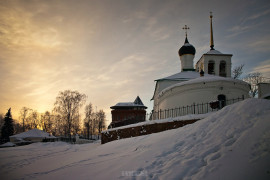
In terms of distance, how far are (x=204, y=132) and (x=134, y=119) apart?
33.7 ft

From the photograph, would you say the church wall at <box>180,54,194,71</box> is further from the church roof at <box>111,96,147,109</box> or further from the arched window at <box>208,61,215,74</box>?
the church roof at <box>111,96,147,109</box>

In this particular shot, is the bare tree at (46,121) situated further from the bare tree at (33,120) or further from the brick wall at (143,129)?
the brick wall at (143,129)

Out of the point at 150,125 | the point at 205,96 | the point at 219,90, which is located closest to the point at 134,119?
the point at 150,125

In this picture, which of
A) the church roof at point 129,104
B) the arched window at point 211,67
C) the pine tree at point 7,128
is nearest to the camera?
the arched window at point 211,67

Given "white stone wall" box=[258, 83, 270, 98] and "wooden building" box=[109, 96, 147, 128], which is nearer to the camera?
"white stone wall" box=[258, 83, 270, 98]

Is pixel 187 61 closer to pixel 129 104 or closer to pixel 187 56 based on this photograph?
pixel 187 56

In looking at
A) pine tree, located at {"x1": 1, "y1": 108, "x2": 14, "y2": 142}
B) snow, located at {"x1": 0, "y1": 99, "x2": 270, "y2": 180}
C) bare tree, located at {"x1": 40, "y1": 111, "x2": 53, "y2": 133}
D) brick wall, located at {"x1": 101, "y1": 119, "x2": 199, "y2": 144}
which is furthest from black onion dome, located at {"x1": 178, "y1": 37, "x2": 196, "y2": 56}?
bare tree, located at {"x1": 40, "y1": 111, "x2": 53, "y2": 133}

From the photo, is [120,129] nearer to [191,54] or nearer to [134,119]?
[134,119]

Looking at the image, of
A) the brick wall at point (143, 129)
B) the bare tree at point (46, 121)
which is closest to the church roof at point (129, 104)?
the brick wall at point (143, 129)

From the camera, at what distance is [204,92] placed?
44.4 ft

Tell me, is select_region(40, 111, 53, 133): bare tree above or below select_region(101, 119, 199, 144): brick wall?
below

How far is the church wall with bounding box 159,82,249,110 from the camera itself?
13.5m

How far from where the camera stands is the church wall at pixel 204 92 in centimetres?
1347

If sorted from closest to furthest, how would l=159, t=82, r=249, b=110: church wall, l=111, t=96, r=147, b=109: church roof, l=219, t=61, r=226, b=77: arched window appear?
l=159, t=82, r=249, b=110: church wall
l=219, t=61, r=226, b=77: arched window
l=111, t=96, r=147, b=109: church roof
